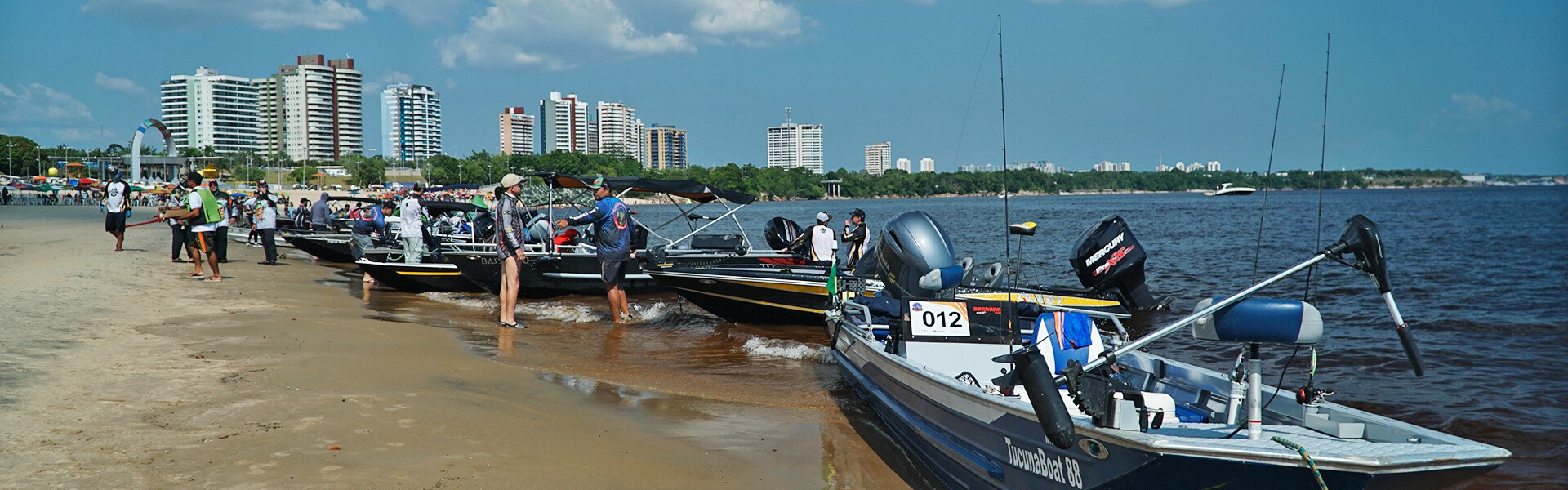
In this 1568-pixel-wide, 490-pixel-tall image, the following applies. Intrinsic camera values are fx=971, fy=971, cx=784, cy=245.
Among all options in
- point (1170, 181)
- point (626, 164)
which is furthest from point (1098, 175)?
point (626, 164)

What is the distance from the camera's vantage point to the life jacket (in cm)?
1408

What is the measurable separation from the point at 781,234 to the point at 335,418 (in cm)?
1276

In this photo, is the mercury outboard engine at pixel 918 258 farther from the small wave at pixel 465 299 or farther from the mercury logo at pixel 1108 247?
the small wave at pixel 465 299

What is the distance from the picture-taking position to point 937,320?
723 cm

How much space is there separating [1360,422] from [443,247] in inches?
566

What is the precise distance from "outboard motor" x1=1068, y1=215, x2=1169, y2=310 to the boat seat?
7.53 metres

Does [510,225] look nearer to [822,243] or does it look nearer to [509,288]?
[509,288]

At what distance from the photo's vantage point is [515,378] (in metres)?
8.56

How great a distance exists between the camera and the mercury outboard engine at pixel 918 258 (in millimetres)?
8039

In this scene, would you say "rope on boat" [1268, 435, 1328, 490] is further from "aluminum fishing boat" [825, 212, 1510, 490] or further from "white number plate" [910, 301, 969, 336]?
"white number plate" [910, 301, 969, 336]

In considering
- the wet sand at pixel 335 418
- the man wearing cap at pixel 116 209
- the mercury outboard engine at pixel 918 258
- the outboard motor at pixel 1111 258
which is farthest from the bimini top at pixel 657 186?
the man wearing cap at pixel 116 209

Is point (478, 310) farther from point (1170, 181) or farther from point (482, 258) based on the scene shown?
point (1170, 181)

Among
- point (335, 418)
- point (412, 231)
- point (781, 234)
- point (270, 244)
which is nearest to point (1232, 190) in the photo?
point (335, 418)

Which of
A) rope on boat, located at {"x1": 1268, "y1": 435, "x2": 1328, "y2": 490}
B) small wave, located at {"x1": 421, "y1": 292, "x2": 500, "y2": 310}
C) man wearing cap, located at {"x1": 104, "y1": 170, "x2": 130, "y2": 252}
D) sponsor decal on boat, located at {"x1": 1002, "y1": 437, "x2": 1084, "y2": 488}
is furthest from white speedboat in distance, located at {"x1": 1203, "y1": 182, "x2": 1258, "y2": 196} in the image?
man wearing cap, located at {"x1": 104, "y1": 170, "x2": 130, "y2": 252}
